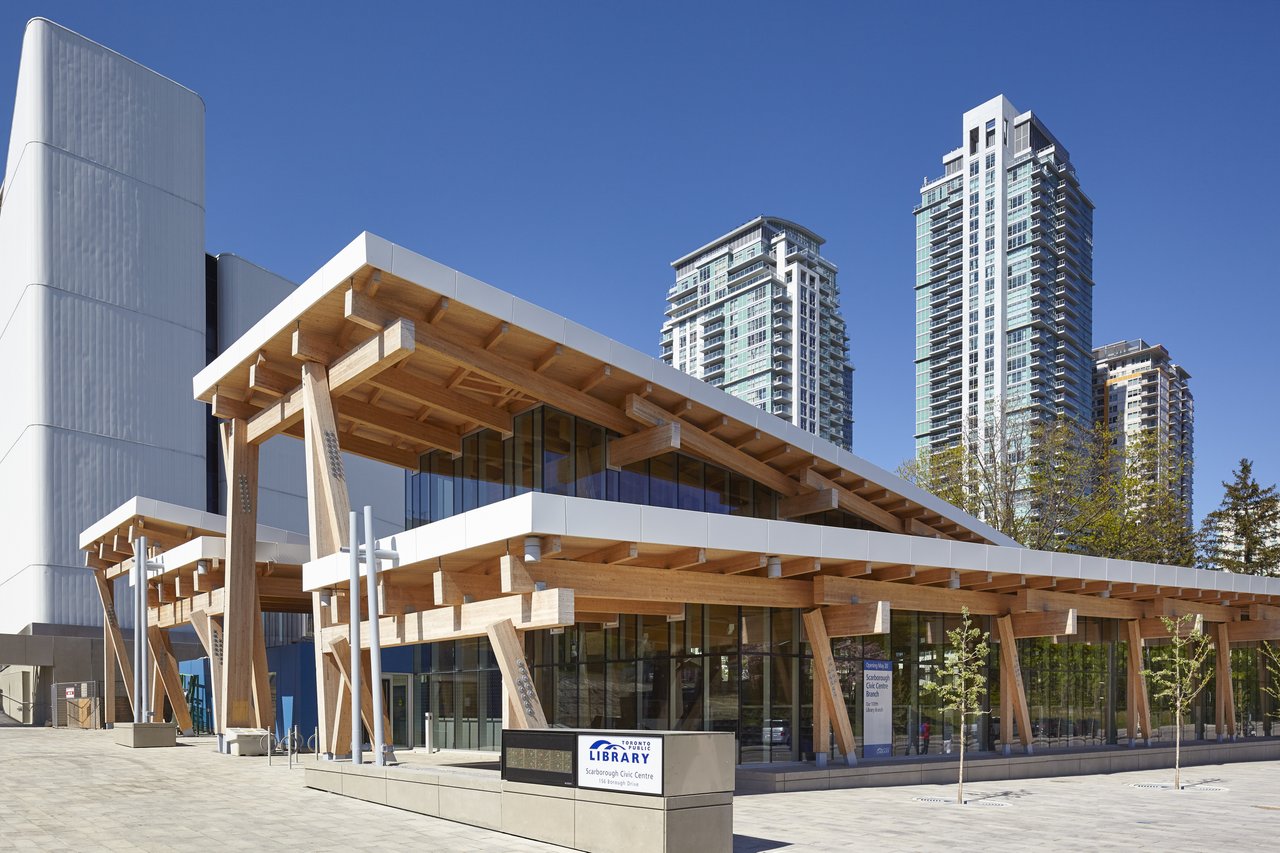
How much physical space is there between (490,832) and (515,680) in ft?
7.88

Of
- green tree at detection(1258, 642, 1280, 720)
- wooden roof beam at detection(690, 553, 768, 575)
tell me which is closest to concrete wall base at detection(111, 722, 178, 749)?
wooden roof beam at detection(690, 553, 768, 575)

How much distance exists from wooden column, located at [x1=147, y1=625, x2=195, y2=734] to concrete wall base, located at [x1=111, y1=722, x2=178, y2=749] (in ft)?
17.6

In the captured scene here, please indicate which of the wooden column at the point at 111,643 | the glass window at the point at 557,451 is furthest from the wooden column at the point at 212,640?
the glass window at the point at 557,451

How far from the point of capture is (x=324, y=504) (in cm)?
1925

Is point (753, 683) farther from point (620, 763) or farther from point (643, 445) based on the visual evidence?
point (620, 763)

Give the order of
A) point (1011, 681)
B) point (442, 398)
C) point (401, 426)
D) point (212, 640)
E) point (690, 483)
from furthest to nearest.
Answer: point (212, 640), point (401, 426), point (1011, 681), point (690, 483), point (442, 398)

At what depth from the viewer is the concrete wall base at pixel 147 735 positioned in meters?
24.0

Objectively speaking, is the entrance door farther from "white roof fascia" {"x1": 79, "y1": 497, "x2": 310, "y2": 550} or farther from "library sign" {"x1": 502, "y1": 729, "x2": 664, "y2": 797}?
"library sign" {"x1": 502, "y1": 729, "x2": 664, "y2": 797}

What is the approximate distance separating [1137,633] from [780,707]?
35.2 ft

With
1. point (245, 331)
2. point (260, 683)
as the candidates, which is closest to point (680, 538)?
point (260, 683)

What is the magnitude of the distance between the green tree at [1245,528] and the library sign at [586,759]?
156 feet

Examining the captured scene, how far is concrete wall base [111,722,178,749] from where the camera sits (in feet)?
78.6

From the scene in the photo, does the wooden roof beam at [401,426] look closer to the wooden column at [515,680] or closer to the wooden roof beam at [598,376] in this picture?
the wooden roof beam at [598,376]

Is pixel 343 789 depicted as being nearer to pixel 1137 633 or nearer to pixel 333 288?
pixel 333 288
